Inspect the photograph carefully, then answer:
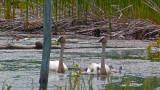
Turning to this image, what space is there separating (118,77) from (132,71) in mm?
740

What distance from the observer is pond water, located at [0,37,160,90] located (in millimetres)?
6757

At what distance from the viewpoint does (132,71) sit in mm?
8344

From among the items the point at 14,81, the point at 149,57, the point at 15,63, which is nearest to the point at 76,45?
the point at 149,57

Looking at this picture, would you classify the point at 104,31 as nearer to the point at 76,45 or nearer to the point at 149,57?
the point at 76,45

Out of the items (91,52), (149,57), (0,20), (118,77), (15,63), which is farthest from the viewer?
(0,20)

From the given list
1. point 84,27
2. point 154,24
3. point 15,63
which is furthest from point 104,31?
point 15,63

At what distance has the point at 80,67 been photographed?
8.98m

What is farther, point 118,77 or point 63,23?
point 63,23

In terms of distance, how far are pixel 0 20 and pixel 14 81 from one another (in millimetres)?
10557

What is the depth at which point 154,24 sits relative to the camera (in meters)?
15.5

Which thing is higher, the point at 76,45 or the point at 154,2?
the point at 154,2

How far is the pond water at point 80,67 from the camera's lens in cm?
676

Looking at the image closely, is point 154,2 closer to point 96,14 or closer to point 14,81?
point 96,14

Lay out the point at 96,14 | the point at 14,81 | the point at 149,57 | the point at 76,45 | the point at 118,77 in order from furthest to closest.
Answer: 1. the point at 96,14
2. the point at 76,45
3. the point at 149,57
4. the point at 118,77
5. the point at 14,81
